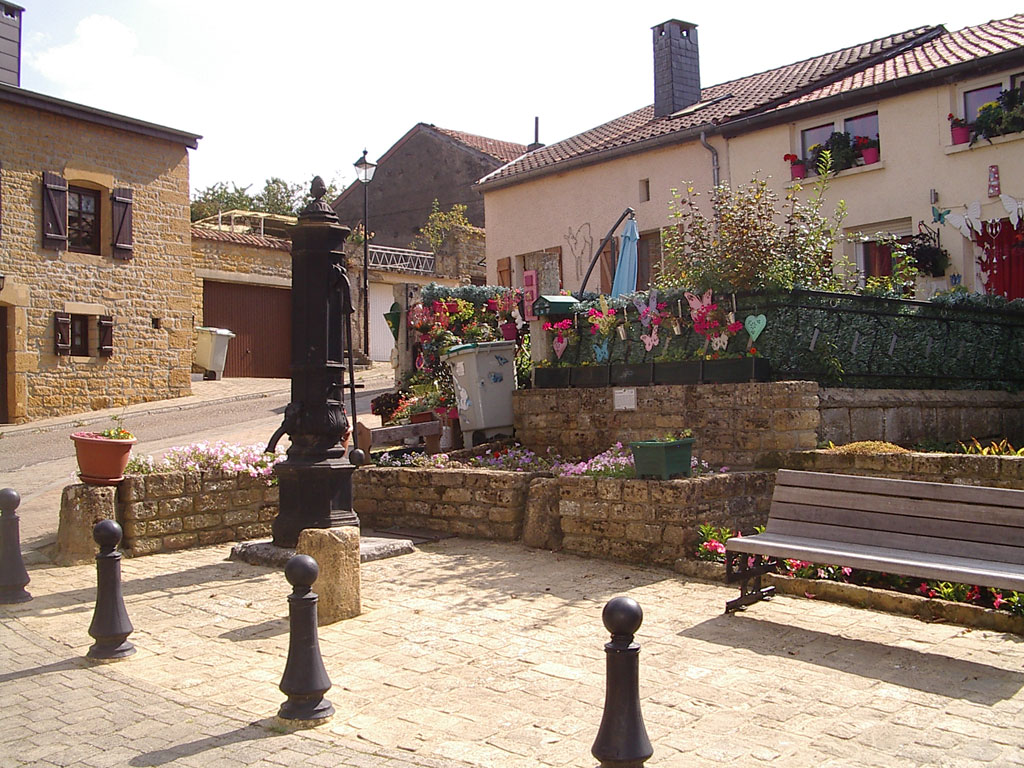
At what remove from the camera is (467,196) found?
101 ft

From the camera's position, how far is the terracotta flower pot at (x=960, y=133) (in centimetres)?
1404

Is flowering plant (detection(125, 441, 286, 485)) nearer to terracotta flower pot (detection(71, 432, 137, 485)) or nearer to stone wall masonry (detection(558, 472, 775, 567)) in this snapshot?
terracotta flower pot (detection(71, 432, 137, 485))

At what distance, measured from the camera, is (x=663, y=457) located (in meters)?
7.21

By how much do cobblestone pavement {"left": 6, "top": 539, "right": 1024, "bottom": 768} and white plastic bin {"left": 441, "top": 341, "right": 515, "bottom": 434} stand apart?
12.4ft

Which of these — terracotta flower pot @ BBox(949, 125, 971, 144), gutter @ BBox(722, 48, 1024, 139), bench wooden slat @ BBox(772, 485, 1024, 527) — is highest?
gutter @ BBox(722, 48, 1024, 139)

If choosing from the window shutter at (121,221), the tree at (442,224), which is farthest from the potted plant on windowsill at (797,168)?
the tree at (442,224)

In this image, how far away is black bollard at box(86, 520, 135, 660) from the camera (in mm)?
5340

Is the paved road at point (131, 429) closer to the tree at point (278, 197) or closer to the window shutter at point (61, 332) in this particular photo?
the window shutter at point (61, 332)

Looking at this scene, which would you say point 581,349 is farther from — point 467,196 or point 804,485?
point 467,196

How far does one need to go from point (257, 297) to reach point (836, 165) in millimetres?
15765

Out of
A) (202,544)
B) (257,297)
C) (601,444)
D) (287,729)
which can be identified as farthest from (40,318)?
(287,729)

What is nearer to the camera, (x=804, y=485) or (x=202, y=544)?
(x=804, y=485)

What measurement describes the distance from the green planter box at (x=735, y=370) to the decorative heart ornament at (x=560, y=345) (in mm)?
2112

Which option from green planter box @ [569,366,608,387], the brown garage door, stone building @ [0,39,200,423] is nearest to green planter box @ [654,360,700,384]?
green planter box @ [569,366,608,387]
